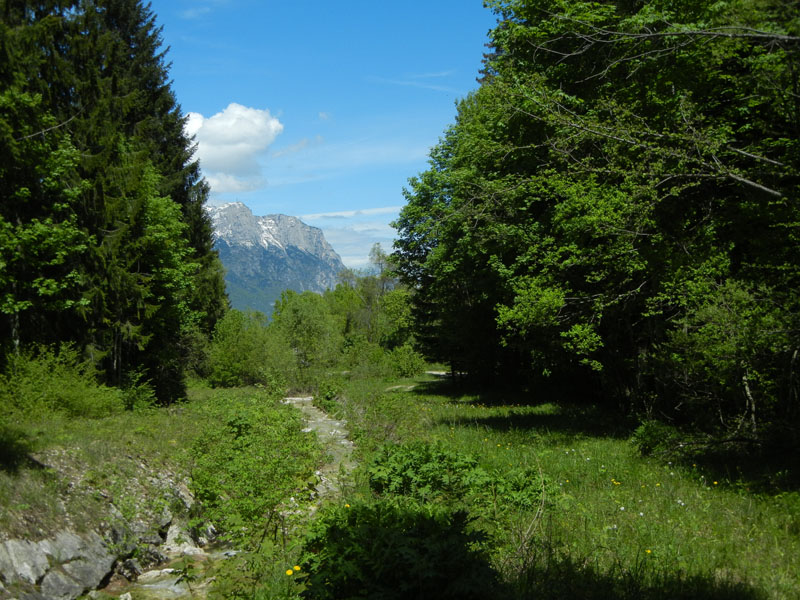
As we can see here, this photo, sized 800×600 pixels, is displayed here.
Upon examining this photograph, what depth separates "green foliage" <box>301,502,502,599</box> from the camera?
3.94 meters

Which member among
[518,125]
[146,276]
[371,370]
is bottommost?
[371,370]

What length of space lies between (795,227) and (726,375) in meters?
2.36

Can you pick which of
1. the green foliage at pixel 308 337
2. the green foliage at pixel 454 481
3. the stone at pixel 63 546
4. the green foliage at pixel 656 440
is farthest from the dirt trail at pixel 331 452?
the green foliage at pixel 308 337

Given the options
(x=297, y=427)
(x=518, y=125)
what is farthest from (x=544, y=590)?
(x=518, y=125)

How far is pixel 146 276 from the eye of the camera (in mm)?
20797

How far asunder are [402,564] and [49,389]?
1372 centimetres

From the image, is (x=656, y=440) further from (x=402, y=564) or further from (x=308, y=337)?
(x=308, y=337)

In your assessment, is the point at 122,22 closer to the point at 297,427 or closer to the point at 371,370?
the point at 371,370

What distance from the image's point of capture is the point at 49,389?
14.5m

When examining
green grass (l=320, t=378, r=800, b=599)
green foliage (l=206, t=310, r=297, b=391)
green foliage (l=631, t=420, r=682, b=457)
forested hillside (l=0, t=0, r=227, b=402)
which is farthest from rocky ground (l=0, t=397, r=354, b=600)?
green foliage (l=206, t=310, r=297, b=391)

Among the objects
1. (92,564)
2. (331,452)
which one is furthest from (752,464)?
(92,564)

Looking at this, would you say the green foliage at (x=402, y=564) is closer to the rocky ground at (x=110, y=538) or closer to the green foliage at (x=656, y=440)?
the rocky ground at (x=110, y=538)

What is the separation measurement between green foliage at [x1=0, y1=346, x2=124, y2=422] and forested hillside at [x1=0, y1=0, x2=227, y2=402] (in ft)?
2.88

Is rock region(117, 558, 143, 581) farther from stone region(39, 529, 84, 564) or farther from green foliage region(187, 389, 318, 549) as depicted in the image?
green foliage region(187, 389, 318, 549)
